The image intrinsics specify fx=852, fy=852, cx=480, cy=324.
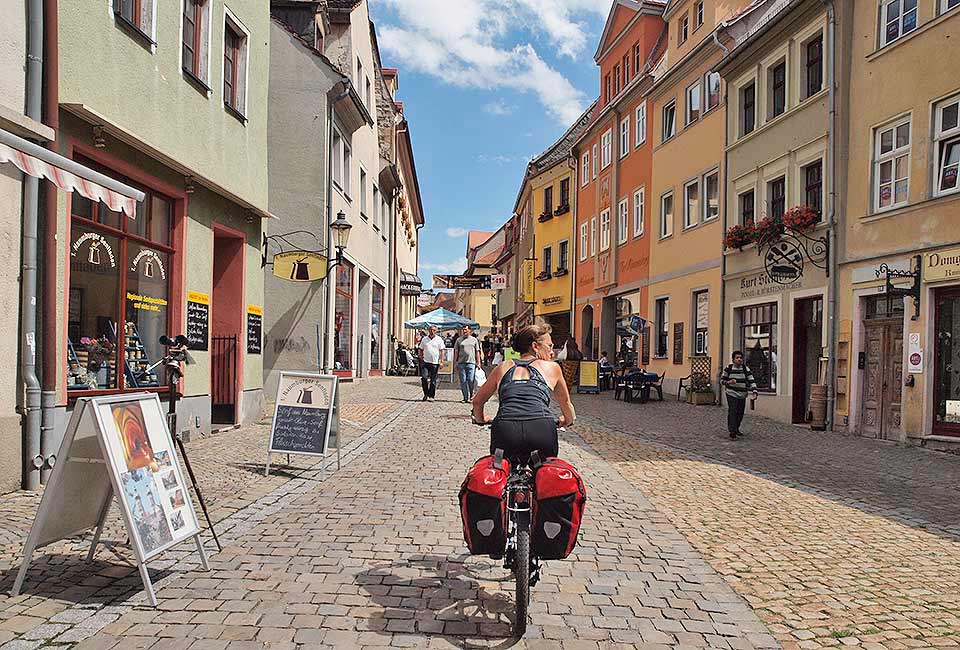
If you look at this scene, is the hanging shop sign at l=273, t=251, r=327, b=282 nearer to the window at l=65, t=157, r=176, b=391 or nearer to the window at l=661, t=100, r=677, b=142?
the window at l=65, t=157, r=176, b=391

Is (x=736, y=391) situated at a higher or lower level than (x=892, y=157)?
lower

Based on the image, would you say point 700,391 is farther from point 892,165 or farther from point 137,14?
point 137,14

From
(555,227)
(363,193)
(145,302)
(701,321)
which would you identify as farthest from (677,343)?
(145,302)

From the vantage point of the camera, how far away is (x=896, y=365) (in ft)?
48.7

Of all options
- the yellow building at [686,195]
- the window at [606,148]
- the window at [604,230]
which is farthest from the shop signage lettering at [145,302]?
the window at [606,148]

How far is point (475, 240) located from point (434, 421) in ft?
303

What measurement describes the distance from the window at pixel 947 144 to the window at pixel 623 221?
15.5m

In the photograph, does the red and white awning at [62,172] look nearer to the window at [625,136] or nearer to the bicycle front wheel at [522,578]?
the bicycle front wheel at [522,578]

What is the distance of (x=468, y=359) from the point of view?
19.3m

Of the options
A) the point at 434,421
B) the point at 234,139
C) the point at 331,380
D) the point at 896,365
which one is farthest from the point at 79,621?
the point at 896,365

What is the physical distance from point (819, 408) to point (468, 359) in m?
7.42

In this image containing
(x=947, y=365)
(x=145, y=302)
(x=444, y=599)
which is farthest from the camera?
(x=947, y=365)

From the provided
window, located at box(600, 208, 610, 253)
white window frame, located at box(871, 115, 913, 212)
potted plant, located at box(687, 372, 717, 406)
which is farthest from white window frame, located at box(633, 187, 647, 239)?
white window frame, located at box(871, 115, 913, 212)

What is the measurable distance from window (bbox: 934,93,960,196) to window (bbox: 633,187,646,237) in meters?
13.9
